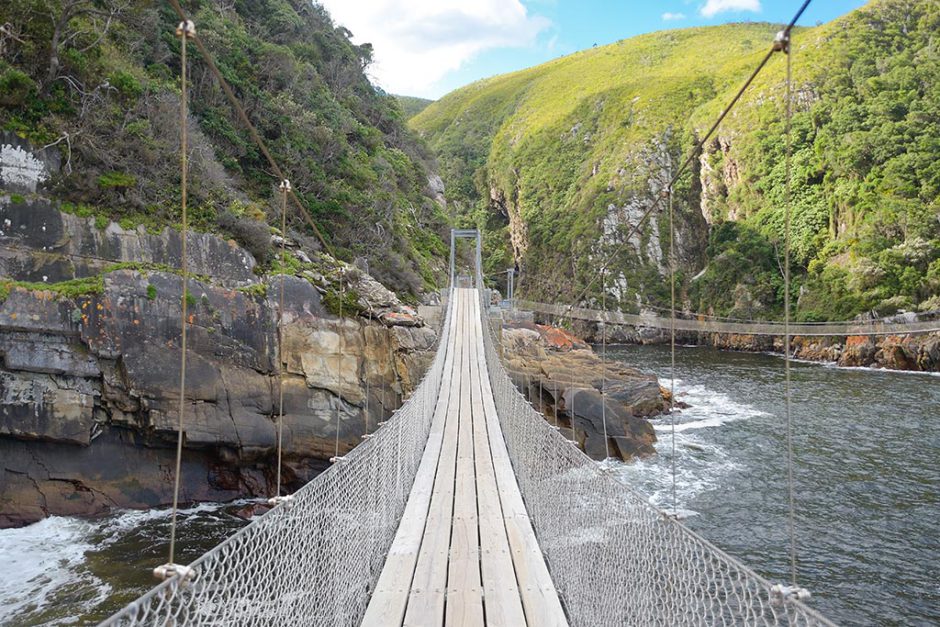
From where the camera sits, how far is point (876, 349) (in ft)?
67.4

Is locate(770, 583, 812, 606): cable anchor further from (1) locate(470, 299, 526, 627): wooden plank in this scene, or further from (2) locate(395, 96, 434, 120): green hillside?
(2) locate(395, 96, 434, 120): green hillside

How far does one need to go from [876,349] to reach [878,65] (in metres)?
20.1

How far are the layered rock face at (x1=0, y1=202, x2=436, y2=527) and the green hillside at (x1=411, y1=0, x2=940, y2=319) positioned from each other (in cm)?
2354

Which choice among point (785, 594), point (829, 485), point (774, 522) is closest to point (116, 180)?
point (785, 594)

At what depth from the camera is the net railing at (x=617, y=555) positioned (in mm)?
1853

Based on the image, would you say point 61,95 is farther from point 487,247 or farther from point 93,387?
point 487,247

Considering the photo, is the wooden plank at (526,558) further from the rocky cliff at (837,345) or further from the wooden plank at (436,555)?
the rocky cliff at (837,345)

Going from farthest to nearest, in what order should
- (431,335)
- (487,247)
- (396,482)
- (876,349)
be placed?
(487,247), (876,349), (431,335), (396,482)

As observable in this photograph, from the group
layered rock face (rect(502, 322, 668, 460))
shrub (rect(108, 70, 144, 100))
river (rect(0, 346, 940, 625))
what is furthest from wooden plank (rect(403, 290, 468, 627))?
shrub (rect(108, 70, 144, 100))

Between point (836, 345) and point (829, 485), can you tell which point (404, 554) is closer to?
point (829, 485)

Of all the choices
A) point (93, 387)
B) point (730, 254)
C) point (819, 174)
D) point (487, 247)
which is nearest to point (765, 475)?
point (93, 387)

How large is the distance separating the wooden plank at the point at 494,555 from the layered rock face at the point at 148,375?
304 cm

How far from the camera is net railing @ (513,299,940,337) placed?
65.0 feet

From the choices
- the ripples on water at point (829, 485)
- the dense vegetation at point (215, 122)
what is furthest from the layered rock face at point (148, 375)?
the ripples on water at point (829, 485)
